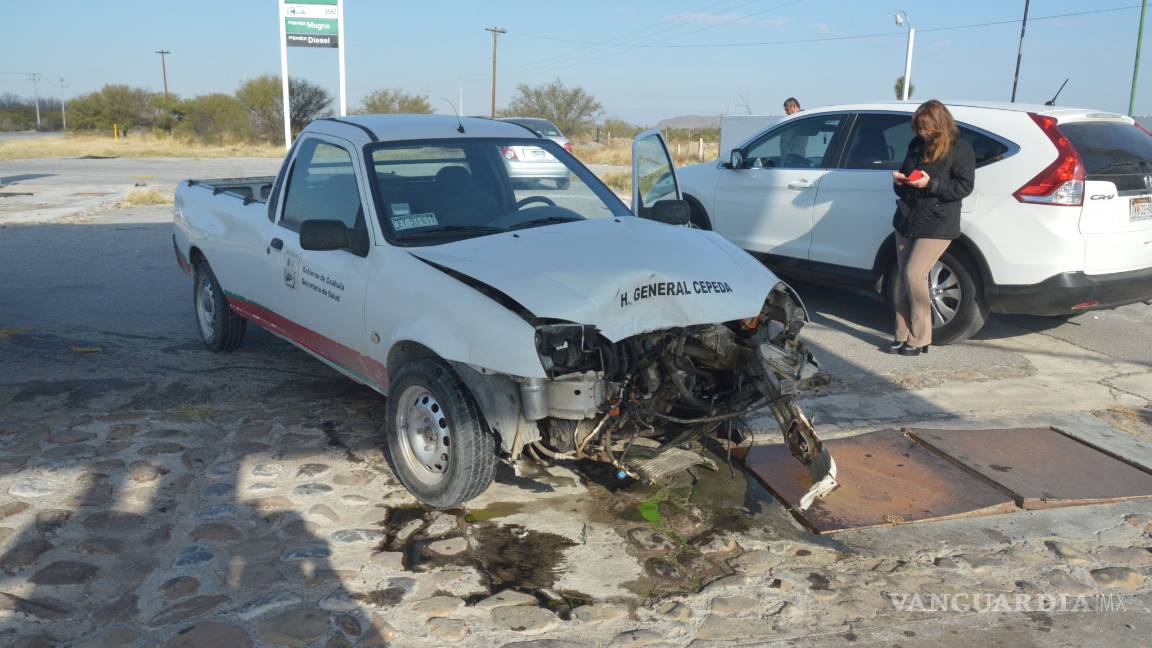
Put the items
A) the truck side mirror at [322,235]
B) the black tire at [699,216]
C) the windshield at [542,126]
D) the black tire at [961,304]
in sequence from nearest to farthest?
the truck side mirror at [322,235] < the black tire at [961,304] < the black tire at [699,216] < the windshield at [542,126]

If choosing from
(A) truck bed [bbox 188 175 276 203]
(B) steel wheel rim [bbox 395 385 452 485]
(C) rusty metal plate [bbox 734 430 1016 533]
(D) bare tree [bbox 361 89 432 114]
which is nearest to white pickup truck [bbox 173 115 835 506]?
(B) steel wheel rim [bbox 395 385 452 485]

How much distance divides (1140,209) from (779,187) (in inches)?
113

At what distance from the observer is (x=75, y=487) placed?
→ 4.45 metres

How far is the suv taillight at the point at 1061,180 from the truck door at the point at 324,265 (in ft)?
15.5

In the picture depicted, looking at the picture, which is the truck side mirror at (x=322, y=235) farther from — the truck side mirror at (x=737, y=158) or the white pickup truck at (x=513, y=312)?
the truck side mirror at (x=737, y=158)

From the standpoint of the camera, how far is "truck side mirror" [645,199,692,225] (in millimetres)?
5320

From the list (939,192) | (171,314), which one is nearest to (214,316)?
(171,314)

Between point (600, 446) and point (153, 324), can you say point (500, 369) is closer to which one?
point (600, 446)

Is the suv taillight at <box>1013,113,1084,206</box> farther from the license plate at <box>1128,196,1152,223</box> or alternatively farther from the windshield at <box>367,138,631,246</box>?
the windshield at <box>367,138,631,246</box>

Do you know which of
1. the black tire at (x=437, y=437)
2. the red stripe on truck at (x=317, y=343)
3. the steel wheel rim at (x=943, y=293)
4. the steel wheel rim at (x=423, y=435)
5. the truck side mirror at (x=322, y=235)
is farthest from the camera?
the steel wheel rim at (x=943, y=293)

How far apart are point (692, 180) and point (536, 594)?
21.4 ft

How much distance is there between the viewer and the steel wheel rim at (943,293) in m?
7.18

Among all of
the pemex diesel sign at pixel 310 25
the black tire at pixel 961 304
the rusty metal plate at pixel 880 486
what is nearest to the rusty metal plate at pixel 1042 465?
the rusty metal plate at pixel 880 486

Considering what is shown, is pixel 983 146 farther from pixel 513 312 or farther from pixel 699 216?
pixel 513 312
